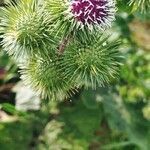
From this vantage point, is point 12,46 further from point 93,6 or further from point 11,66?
point 11,66

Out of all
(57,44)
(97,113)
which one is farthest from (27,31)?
(97,113)

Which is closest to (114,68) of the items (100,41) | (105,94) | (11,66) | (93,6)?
A: (100,41)

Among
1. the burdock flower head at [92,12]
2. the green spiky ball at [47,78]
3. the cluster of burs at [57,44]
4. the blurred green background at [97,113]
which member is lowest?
the blurred green background at [97,113]

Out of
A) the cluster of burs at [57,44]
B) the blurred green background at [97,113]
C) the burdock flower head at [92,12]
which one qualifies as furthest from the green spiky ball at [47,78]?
the blurred green background at [97,113]

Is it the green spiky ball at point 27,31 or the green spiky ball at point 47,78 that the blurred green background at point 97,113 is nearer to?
the green spiky ball at point 47,78

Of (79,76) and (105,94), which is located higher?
(79,76)

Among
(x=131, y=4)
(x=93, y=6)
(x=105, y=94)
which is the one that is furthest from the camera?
(x=105, y=94)
